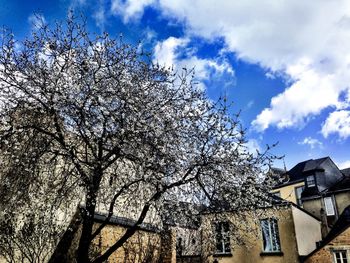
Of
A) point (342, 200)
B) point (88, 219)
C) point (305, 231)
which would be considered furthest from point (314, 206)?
point (88, 219)

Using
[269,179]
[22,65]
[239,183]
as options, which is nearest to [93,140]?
[22,65]

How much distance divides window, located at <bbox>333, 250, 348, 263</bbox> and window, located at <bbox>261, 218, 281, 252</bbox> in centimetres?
323

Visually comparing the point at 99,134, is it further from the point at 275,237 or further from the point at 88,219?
the point at 275,237

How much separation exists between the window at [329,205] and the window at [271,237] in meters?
12.5

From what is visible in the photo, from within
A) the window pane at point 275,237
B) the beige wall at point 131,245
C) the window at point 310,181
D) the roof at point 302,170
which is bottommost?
the beige wall at point 131,245

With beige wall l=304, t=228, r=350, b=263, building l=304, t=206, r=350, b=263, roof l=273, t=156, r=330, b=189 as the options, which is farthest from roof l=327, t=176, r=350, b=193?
beige wall l=304, t=228, r=350, b=263

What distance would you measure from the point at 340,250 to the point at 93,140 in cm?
1760

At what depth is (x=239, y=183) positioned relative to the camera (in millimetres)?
9789

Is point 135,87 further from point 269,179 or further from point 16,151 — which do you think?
point 269,179

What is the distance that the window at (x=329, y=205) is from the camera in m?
31.0

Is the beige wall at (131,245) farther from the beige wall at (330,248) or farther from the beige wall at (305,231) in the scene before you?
the beige wall at (330,248)

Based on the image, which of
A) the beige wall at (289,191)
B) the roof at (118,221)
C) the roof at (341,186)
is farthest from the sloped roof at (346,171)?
the roof at (118,221)

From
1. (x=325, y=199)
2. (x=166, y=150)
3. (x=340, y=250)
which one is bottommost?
(x=340, y=250)

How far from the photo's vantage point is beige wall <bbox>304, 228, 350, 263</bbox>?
19625 millimetres
